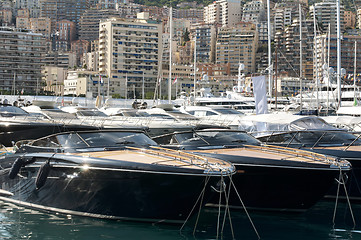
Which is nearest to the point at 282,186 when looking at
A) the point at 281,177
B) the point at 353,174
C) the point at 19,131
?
the point at 281,177

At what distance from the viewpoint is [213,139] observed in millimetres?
13961

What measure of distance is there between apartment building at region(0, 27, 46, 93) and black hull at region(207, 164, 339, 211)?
11666 cm

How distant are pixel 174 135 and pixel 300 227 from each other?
4.32 metres

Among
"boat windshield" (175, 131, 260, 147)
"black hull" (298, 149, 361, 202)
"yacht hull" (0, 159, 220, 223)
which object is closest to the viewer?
"yacht hull" (0, 159, 220, 223)

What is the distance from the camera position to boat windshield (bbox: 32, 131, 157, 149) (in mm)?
12133

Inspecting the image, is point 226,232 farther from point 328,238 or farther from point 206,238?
point 328,238

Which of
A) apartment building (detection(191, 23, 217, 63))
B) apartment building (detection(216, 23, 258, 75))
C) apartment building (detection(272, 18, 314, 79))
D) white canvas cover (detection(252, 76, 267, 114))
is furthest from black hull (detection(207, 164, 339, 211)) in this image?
apartment building (detection(191, 23, 217, 63))

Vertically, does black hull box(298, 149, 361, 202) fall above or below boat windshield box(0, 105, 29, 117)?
below

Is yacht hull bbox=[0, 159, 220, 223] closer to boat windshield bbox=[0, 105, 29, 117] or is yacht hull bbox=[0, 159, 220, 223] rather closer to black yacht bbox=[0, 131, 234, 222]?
black yacht bbox=[0, 131, 234, 222]

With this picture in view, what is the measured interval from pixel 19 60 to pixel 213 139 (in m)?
119

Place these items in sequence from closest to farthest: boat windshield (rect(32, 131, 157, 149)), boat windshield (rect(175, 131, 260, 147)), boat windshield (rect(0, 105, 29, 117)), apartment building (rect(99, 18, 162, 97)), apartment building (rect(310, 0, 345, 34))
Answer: boat windshield (rect(32, 131, 157, 149)) < boat windshield (rect(175, 131, 260, 147)) < boat windshield (rect(0, 105, 29, 117)) < apartment building (rect(99, 18, 162, 97)) < apartment building (rect(310, 0, 345, 34))

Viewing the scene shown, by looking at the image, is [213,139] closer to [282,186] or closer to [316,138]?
[282,186]

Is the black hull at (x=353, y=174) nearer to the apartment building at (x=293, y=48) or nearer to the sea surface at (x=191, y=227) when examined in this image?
the sea surface at (x=191, y=227)

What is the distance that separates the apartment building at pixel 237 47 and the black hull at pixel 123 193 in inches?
6176
